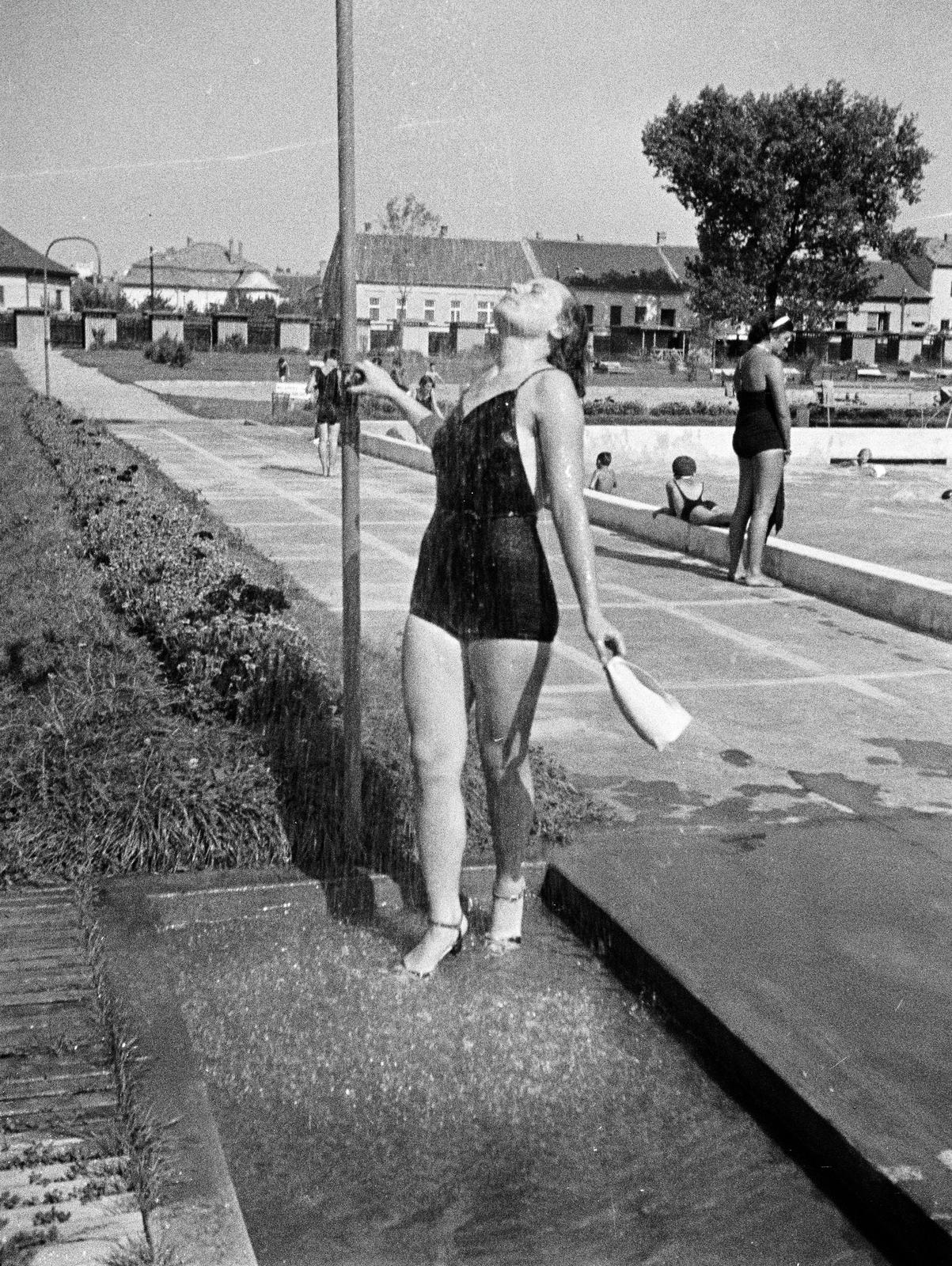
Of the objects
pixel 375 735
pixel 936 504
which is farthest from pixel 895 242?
pixel 375 735

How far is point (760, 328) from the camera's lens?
9.36 meters

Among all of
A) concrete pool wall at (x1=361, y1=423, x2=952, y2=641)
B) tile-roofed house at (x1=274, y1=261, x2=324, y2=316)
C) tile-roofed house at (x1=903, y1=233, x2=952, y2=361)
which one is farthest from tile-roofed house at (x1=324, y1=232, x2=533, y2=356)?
tile-roofed house at (x1=903, y1=233, x2=952, y2=361)

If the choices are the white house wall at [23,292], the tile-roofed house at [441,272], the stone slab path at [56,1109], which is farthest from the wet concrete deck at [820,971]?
the white house wall at [23,292]

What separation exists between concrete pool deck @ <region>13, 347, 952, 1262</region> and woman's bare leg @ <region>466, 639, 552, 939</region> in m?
0.28

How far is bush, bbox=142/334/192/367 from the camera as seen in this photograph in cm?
5050

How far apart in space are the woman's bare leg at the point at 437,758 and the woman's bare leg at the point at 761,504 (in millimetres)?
6160

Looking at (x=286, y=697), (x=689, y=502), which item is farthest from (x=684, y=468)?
(x=286, y=697)

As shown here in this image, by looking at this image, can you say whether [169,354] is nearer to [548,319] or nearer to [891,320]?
[548,319]

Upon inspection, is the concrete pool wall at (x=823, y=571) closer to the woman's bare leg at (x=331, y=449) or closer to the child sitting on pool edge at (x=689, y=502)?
the child sitting on pool edge at (x=689, y=502)

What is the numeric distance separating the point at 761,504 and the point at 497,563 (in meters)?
6.34

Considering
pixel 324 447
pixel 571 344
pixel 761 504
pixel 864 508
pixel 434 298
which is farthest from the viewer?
pixel 324 447

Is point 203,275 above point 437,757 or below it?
above

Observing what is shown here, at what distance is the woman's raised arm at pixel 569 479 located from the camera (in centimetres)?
364

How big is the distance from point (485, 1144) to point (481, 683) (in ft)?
3.84
